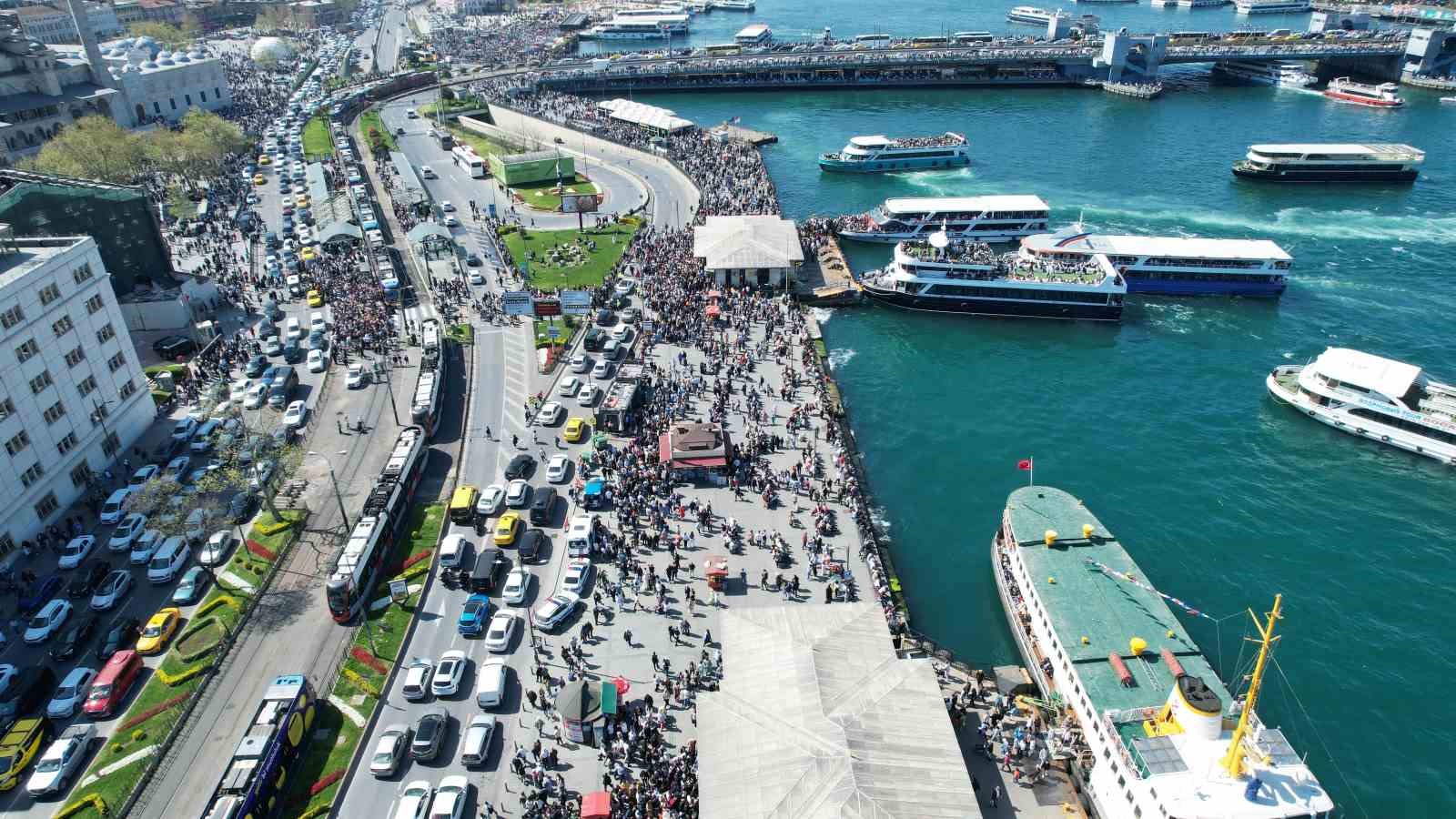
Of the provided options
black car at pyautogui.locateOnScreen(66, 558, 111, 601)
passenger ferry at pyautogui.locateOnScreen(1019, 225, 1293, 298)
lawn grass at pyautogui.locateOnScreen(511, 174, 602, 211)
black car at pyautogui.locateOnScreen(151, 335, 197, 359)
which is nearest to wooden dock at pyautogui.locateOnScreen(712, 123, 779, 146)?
lawn grass at pyautogui.locateOnScreen(511, 174, 602, 211)

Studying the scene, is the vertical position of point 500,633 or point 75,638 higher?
point 500,633

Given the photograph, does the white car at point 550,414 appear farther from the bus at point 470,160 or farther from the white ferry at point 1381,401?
the bus at point 470,160

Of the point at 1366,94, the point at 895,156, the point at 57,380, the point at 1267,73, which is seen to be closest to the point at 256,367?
the point at 57,380

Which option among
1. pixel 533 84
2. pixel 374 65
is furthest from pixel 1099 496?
pixel 374 65

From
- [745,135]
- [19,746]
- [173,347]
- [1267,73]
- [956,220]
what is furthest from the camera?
[1267,73]

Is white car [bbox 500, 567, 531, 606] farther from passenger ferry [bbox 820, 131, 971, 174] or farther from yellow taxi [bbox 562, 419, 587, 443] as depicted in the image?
passenger ferry [bbox 820, 131, 971, 174]

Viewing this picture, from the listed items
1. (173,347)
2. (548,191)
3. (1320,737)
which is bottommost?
(1320,737)

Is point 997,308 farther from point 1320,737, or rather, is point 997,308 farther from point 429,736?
point 429,736
